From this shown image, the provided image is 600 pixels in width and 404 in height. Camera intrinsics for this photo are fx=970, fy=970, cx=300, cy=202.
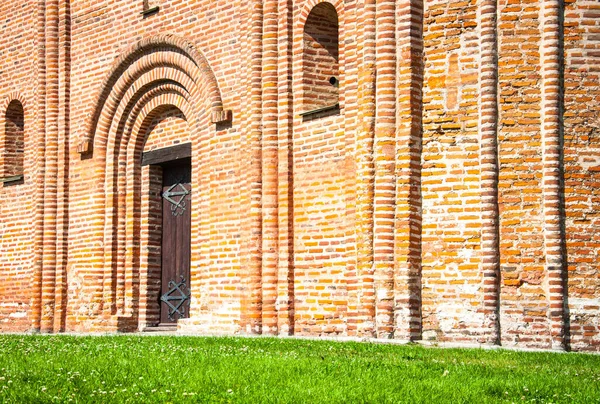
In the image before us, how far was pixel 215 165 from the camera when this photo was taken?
14.9 meters

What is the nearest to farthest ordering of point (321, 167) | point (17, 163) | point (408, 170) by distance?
point (408, 170)
point (321, 167)
point (17, 163)

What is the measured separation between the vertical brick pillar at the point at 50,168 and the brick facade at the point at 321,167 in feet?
0.12

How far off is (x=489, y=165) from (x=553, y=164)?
0.73 metres

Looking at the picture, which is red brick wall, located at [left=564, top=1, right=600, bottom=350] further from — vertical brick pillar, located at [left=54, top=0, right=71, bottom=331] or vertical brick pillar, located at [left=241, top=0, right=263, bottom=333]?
vertical brick pillar, located at [left=54, top=0, right=71, bottom=331]

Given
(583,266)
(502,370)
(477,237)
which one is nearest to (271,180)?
(477,237)

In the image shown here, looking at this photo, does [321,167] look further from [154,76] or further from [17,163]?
[17,163]

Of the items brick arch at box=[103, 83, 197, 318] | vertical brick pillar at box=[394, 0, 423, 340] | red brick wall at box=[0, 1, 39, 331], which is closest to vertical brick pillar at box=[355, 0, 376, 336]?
vertical brick pillar at box=[394, 0, 423, 340]

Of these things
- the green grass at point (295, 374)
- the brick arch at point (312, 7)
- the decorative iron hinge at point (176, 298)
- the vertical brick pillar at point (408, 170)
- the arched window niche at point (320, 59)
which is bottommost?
the green grass at point (295, 374)

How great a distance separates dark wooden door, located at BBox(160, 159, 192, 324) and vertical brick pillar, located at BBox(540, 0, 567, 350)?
22.2 ft

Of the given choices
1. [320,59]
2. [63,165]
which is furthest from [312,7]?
[63,165]

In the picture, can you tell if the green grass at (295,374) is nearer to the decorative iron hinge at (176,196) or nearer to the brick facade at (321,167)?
the brick facade at (321,167)

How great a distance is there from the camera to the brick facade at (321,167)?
11375mm

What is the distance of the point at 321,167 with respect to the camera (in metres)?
13.2

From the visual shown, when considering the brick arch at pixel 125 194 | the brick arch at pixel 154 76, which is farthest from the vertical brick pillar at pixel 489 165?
the brick arch at pixel 125 194
